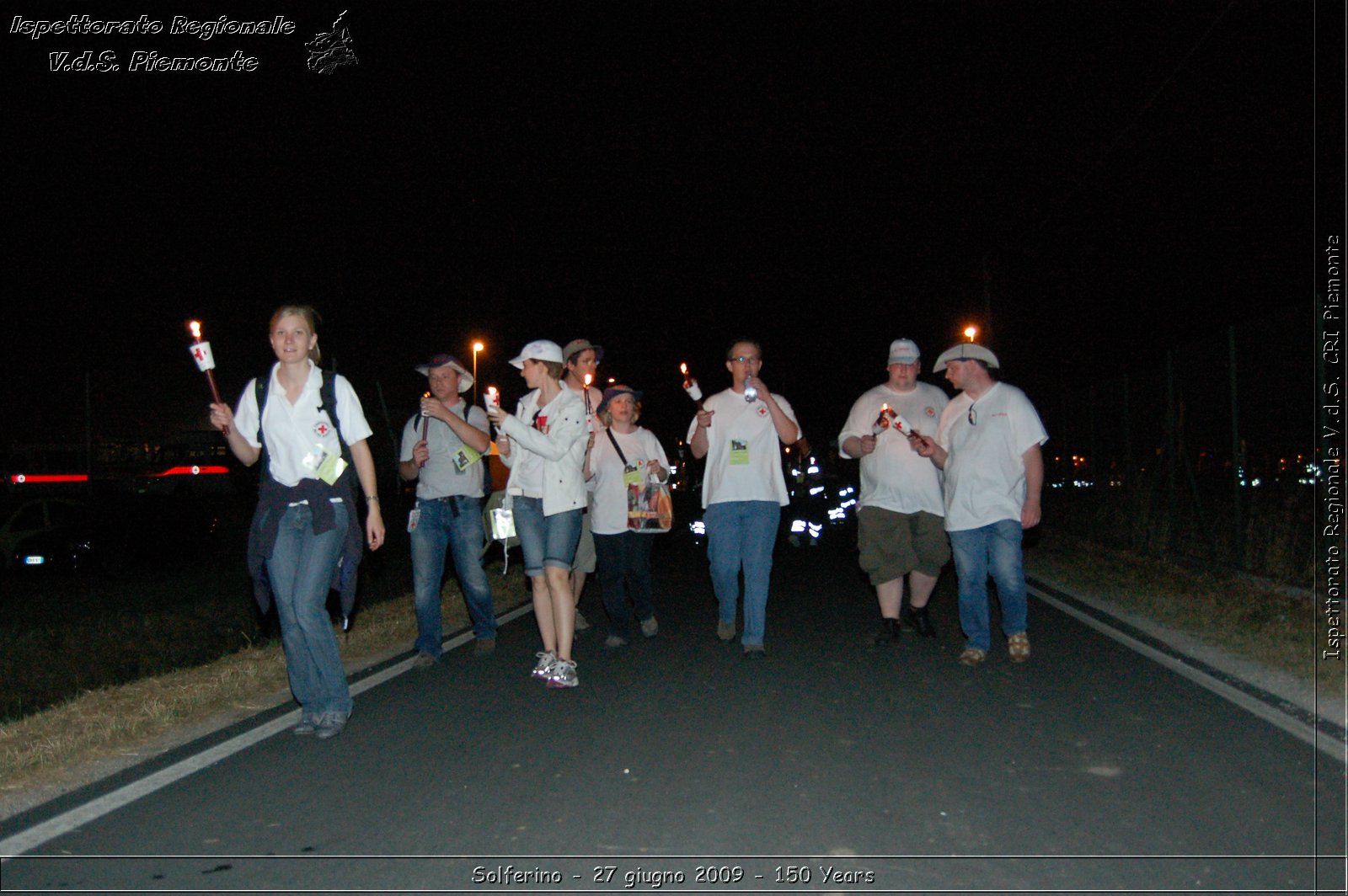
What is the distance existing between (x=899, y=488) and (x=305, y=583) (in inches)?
168

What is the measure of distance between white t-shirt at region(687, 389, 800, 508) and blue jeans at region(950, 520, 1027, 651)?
4.32 ft

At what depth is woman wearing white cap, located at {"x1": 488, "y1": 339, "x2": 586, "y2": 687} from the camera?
7344 millimetres

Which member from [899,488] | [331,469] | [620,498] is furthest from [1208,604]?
[331,469]

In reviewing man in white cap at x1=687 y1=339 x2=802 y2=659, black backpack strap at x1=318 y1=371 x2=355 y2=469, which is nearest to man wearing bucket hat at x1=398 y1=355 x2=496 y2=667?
man in white cap at x1=687 y1=339 x2=802 y2=659

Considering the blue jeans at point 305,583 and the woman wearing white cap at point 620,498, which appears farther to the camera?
the woman wearing white cap at point 620,498

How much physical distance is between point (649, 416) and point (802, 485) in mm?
44708

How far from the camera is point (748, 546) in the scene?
335 inches

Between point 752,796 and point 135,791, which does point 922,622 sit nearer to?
point 752,796

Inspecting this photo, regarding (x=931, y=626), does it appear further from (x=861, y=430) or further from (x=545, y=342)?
(x=545, y=342)

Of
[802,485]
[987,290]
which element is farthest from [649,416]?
[802,485]

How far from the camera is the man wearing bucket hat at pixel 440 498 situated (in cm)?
827

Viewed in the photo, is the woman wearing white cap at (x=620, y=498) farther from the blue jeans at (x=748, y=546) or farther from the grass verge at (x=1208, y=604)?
the grass verge at (x=1208, y=604)

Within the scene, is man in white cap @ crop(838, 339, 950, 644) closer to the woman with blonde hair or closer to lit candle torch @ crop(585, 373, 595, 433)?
lit candle torch @ crop(585, 373, 595, 433)

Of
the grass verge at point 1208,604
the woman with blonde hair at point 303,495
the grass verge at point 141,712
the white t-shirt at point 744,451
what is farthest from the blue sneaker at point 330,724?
the grass verge at point 1208,604
